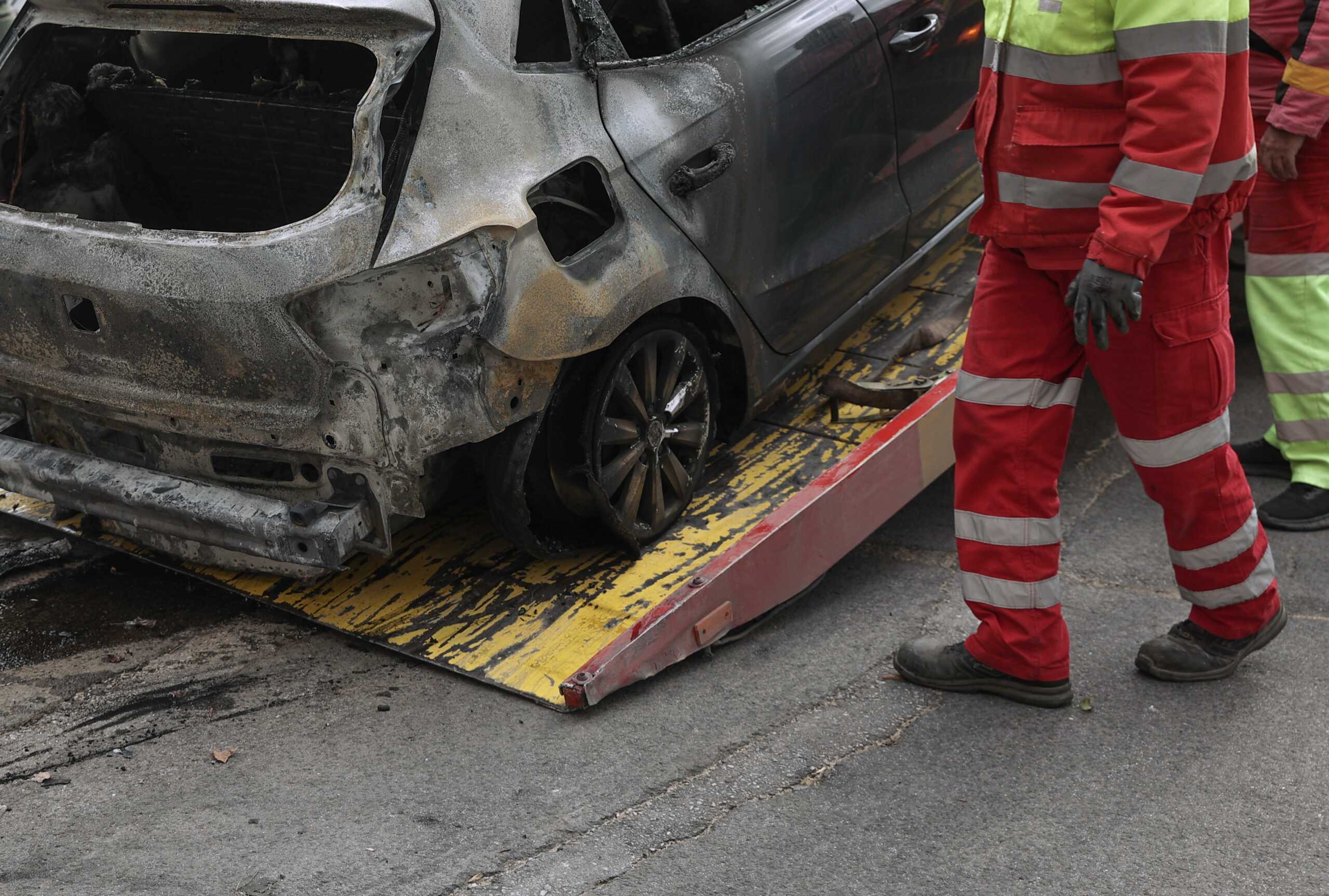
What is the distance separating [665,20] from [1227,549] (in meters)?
2.26

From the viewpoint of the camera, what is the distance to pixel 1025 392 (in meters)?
3.09

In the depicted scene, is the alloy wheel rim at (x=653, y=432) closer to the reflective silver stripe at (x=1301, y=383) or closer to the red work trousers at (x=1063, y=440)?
the red work trousers at (x=1063, y=440)

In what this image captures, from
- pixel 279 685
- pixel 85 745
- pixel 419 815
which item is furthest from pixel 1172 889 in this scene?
pixel 85 745

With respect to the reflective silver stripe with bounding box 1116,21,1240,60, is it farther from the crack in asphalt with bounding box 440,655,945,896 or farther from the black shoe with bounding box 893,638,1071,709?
the crack in asphalt with bounding box 440,655,945,896

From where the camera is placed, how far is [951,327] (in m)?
4.56

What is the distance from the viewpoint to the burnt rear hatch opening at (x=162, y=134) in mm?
3559

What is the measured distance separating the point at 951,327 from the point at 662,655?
184cm

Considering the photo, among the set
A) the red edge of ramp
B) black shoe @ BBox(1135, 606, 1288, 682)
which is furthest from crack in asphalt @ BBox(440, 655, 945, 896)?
black shoe @ BBox(1135, 606, 1288, 682)

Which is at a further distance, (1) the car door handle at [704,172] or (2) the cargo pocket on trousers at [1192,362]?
(1) the car door handle at [704,172]

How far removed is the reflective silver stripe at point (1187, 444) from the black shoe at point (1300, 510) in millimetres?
1277

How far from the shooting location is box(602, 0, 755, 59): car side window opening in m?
4.09

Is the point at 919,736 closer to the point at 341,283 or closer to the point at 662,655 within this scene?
the point at 662,655

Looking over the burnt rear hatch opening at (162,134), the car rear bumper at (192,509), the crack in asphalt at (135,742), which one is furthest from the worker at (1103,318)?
the burnt rear hatch opening at (162,134)

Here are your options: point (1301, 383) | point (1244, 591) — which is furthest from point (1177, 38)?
point (1301, 383)
